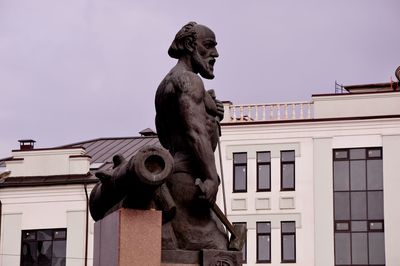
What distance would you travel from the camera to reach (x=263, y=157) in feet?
181

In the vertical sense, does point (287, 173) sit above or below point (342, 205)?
above

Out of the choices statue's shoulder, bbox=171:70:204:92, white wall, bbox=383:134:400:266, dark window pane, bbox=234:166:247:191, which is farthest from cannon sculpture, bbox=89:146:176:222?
dark window pane, bbox=234:166:247:191

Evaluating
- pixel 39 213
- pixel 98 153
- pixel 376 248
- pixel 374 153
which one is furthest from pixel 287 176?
pixel 39 213

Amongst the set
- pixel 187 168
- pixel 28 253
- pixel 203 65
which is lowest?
pixel 187 168

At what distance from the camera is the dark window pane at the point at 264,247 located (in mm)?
53688

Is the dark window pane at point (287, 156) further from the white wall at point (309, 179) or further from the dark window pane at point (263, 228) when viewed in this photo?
the dark window pane at point (263, 228)

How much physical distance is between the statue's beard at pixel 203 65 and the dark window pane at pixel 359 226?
40.4m

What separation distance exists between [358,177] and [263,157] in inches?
181

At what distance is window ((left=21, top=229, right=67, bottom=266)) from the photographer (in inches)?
2232

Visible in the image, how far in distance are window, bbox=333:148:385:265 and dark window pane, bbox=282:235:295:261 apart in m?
1.99

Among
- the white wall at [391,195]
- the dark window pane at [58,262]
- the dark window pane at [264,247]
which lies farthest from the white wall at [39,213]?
the white wall at [391,195]

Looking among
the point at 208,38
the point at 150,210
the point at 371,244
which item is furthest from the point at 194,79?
the point at 371,244

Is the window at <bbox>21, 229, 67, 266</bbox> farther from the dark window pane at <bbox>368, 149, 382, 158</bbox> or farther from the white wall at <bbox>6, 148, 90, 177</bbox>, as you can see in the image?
the dark window pane at <bbox>368, 149, 382, 158</bbox>

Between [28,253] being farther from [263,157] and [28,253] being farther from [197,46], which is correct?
[197,46]
